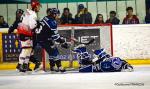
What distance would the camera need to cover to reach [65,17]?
1275cm

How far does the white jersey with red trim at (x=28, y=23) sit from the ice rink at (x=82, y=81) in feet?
4.08

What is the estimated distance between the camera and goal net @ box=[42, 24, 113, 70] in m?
10.9

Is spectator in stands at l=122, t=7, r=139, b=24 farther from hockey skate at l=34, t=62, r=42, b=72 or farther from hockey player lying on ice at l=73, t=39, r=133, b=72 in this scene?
hockey skate at l=34, t=62, r=42, b=72

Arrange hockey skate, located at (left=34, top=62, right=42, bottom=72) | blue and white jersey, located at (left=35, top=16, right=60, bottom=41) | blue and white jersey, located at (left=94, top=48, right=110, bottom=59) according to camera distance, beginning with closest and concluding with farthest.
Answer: blue and white jersey, located at (left=35, top=16, right=60, bottom=41), blue and white jersey, located at (left=94, top=48, right=110, bottom=59), hockey skate, located at (left=34, top=62, right=42, bottom=72)

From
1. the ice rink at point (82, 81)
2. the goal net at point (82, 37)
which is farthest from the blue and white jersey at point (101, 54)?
the ice rink at point (82, 81)

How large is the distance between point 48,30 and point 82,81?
2063mm

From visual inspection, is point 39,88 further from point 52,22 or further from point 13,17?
point 13,17

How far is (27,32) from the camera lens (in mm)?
10102

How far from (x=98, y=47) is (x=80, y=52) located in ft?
2.23

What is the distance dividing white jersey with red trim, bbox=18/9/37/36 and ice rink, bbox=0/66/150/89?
48.9 inches

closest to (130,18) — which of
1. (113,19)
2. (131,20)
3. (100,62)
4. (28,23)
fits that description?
(131,20)

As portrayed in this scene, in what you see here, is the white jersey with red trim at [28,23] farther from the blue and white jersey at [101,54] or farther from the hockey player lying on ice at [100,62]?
the blue and white jersey at [101,54]

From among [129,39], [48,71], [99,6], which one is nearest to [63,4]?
[99,6]

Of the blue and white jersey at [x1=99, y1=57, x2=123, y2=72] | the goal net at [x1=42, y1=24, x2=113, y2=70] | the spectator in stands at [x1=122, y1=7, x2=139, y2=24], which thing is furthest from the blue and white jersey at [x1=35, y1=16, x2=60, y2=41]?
the spectator in stands at [x1=122, y1=7, x2=139, y2=24]
